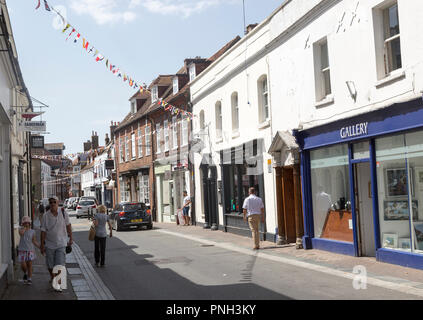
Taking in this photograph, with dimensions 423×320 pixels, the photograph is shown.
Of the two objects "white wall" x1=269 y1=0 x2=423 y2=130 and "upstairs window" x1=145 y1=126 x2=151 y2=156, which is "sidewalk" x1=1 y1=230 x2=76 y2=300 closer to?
"white wall" x1=269 y1=0 x2=423 y2=130

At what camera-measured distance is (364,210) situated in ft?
43.2

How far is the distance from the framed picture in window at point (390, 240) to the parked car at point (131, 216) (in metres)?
16.5

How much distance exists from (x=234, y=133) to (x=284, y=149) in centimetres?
502

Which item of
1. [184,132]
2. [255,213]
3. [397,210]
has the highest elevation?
[184,132]

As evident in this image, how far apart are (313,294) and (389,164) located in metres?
4.32

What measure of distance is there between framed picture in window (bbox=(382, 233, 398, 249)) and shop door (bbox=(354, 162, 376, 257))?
1.10 metres

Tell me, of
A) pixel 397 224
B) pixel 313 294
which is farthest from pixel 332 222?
pixel 313 294

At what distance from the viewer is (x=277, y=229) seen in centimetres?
1725

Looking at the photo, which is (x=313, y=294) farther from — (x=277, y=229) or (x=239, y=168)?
(x=239, y=168)

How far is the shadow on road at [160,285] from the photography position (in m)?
8.95

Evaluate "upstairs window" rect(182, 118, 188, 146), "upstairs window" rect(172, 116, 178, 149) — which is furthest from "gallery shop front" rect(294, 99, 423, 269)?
"upstairs window" rect(172, 116, 178, 149)

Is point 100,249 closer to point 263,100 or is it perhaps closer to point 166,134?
point 263,100

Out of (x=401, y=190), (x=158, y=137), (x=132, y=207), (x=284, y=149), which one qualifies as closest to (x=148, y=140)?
(x=158, y=137)

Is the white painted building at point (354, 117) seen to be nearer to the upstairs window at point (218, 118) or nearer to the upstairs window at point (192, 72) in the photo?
the upstairs window at point (218, 118)
